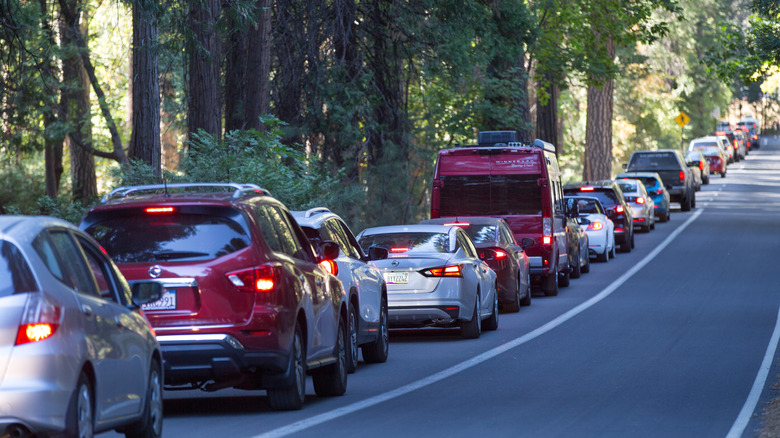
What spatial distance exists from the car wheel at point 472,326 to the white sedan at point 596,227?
1314 centimetres

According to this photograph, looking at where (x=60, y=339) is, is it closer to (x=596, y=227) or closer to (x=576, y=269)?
(x=576, y=269)

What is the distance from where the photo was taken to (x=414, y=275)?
1694cm

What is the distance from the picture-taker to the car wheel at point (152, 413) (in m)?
8.50

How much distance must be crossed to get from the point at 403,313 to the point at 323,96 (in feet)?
36.2

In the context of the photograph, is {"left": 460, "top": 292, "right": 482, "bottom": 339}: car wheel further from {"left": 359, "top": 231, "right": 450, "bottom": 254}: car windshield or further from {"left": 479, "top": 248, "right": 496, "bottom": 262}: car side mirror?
{"left": 479, "top": 248, "right": 496, "bottom": 262}: car side mirror

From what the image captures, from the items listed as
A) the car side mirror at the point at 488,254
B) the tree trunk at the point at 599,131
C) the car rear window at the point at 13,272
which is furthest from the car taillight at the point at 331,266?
the tree trunk at the point at 599,131

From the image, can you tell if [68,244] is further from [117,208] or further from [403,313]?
[403,313]

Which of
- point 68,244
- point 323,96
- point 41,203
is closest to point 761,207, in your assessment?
point 323,96

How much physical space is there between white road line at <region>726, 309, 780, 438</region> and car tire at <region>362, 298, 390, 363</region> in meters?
3.96

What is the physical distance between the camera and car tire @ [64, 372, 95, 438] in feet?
22.7

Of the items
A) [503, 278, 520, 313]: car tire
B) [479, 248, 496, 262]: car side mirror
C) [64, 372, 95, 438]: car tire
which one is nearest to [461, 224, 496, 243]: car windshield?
[479, 248, 496, 262]: car side mirror

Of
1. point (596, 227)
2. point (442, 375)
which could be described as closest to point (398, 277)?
point (442, 375)

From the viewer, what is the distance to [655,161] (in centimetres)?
4706

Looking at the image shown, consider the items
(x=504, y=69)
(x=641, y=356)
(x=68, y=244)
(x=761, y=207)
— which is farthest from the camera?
(x=761, y=207)
